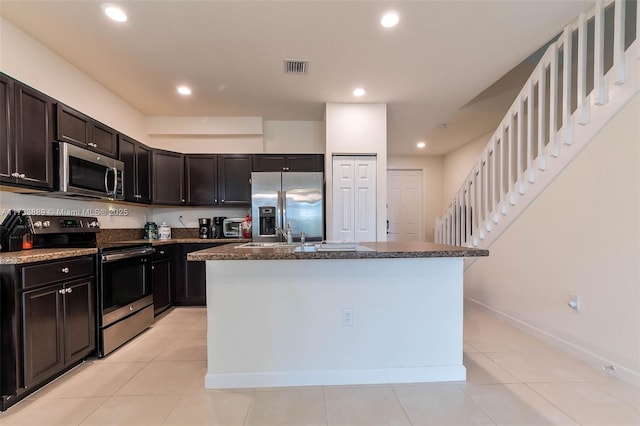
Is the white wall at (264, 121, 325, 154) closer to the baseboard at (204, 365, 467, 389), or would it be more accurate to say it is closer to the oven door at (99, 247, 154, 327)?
the oven door at (99, 247, 154, 327)

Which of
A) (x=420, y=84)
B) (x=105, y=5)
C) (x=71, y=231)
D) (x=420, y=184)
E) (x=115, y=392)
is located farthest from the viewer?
(x=420, y=184)

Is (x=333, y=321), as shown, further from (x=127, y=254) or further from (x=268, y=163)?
(x=268, y=163)

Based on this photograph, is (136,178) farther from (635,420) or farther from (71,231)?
(635,420)

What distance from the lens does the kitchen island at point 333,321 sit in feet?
6.57

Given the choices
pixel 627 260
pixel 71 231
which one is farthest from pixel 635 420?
pixel 71 231

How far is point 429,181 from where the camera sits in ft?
23.4

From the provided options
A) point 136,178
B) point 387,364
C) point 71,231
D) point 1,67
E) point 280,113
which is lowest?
point 387,364

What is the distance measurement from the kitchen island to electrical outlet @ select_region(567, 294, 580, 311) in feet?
3.64

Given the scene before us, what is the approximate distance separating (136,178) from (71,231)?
1.08 metres

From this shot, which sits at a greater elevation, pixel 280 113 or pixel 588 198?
pixel 280 113

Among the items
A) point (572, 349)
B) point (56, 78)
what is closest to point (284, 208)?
point (56, 78)

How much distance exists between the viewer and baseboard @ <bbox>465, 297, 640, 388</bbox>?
196 cm

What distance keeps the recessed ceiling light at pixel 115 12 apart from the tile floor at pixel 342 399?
2730mm

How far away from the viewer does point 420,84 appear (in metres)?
3.32
